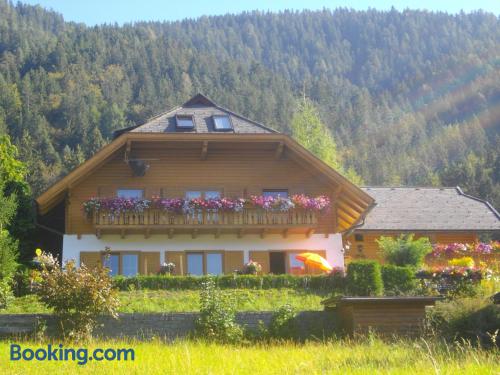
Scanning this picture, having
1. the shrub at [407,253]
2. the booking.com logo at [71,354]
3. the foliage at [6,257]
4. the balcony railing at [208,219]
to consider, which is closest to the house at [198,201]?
the balcony railing at [208,219]

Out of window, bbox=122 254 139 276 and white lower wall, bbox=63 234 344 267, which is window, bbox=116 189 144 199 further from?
window, bbox=122 254 139 276

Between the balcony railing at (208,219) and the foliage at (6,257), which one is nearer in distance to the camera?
the foliage at (6,257)

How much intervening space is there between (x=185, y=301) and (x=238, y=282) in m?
2.57

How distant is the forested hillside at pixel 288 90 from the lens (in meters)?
85.5

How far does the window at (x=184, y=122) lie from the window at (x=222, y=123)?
94cm

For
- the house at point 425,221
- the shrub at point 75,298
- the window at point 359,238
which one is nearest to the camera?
the shrub at point 75,298

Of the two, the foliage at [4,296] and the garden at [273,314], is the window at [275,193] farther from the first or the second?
the foliage at [4,296]

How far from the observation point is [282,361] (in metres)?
13.7

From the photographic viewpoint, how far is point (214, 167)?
28844mm

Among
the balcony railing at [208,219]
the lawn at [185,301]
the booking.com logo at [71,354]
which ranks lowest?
the booking.com logo at [71,354]

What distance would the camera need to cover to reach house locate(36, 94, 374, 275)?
2692 centimetres

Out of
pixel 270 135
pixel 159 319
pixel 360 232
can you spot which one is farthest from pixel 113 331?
pixel 360 232

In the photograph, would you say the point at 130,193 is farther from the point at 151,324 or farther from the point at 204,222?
the point at 151,324

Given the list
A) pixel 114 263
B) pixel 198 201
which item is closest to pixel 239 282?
pixel 198 201
